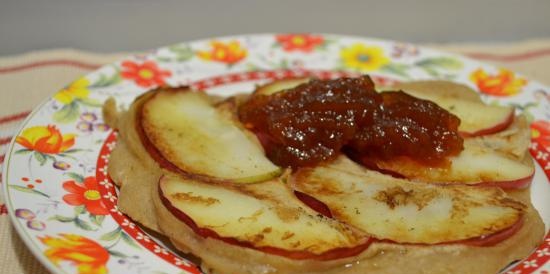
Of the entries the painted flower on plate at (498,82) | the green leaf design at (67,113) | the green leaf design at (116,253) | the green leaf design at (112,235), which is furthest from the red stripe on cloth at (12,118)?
the painted flower on plate at (498,82)

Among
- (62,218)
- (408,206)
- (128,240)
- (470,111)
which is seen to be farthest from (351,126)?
(62,218)

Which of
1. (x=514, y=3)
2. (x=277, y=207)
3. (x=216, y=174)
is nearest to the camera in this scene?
(x=277, y=207)

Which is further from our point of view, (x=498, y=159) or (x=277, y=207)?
(x=498, y=159)

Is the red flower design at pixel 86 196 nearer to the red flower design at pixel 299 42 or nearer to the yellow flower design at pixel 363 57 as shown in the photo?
the red flower design at pixel 299 42

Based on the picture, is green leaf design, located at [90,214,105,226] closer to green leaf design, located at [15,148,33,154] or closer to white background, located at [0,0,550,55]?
green leaf design, located at [15,148,33,154]

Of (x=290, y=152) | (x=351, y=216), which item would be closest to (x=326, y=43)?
(x=290, y=152)

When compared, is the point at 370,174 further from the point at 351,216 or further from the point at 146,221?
the point at 146,221
